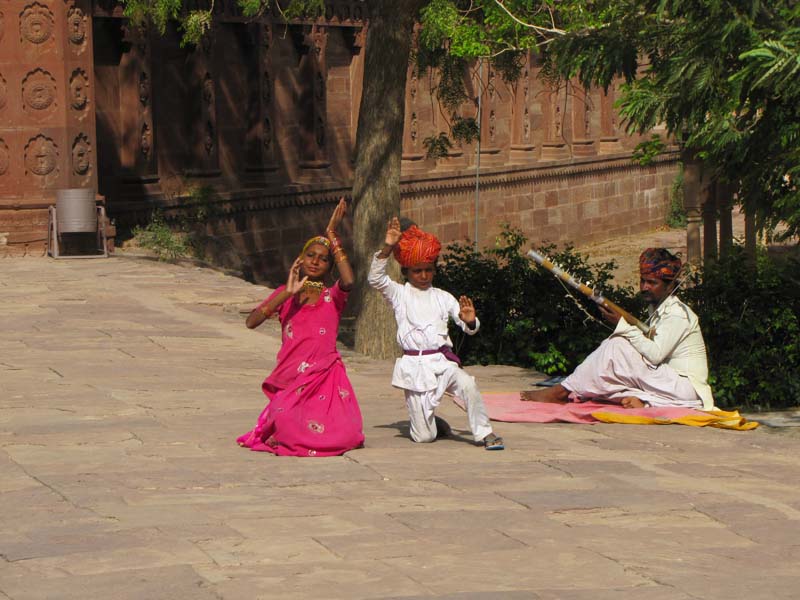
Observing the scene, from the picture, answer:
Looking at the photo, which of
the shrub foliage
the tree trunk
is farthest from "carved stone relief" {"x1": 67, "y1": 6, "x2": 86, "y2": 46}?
the shrub foliage

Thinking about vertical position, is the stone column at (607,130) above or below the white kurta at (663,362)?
above

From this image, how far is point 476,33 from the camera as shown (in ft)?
46.7

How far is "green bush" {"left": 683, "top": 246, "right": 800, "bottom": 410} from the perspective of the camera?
1178 cm

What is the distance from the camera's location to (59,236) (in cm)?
1755

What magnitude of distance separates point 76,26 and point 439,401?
35.9 feet

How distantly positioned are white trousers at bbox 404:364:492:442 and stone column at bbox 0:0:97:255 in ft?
34.0

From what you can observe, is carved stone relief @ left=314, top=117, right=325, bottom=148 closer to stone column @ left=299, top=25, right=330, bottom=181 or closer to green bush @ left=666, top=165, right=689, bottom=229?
stone column @ left=299, top=25, right=330, bottom=181

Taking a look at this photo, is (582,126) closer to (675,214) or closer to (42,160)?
(675,214)

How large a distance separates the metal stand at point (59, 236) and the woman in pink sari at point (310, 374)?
9764mm

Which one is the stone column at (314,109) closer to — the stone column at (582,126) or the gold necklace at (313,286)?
the stone column at (582,126)

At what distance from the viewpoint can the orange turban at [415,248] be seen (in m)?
8.22

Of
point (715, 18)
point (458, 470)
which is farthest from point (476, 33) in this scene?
point (458, 470)

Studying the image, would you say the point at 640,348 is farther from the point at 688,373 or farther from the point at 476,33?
the point at 476,33

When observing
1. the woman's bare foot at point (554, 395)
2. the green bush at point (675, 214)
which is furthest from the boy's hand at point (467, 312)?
the green bush at point (675, 214)
